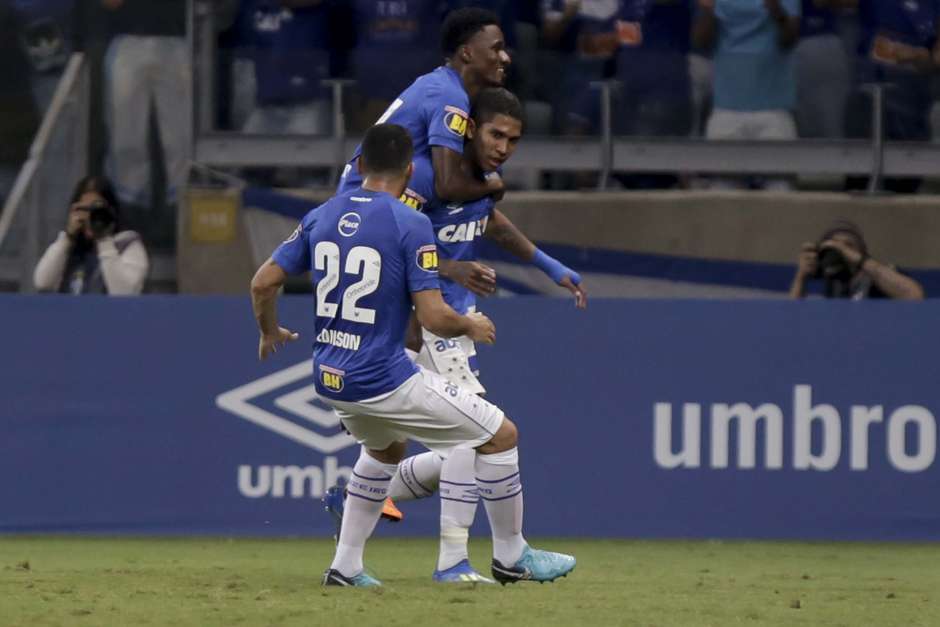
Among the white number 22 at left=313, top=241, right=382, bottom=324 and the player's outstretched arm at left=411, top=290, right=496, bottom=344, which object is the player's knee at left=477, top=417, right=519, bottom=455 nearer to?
the player's outstretched arm at left=411, top=290, right=496, bottom=344

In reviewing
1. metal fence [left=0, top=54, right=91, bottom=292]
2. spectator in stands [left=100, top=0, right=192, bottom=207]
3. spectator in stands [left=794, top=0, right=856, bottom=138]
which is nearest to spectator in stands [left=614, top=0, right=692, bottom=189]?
spectator in stands [left=794, top=0, right=856, bottom=138]

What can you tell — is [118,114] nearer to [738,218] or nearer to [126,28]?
[126,28]

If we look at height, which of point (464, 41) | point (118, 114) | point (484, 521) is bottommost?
point (484, 521)

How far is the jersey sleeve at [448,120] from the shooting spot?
8414mm

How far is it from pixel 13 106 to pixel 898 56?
669cm

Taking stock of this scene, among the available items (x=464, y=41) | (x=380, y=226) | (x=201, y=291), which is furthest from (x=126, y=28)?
(x=380, y=226)

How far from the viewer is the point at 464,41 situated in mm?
8758

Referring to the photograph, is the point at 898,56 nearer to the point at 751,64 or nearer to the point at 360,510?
the point at 751,64

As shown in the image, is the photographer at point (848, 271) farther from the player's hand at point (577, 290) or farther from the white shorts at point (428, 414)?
the white shorts at point (428, 414)

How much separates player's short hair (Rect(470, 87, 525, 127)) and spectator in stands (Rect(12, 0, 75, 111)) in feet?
23.6

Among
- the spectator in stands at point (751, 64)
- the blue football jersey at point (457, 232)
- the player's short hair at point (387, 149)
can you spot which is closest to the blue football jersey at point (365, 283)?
the player's short hair at point (387, 149)

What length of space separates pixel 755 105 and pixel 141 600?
8232 millimetres

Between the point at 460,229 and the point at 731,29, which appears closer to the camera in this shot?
the point at 460,229

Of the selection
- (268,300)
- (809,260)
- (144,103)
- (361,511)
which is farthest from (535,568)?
(144,103)
